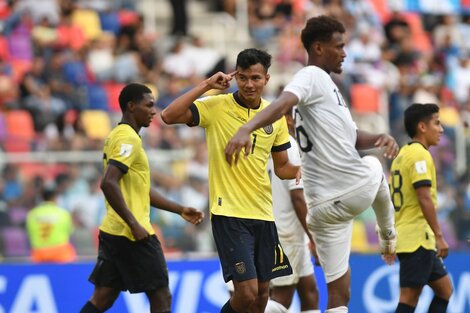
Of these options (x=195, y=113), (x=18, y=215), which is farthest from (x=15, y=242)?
(x=195, y=113)

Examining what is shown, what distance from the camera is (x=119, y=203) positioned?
9852mm

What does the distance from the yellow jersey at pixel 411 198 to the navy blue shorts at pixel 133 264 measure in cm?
249

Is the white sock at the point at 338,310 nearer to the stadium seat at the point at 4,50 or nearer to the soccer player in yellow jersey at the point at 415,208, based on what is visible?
the soccer player in yellow jersey at the point at 415,208

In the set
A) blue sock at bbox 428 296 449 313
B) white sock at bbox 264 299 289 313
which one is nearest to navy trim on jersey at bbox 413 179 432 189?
blue sock at bbox 428 296 449 313

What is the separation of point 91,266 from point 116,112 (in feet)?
18.4

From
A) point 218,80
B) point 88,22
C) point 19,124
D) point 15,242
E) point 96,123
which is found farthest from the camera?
point 88,22

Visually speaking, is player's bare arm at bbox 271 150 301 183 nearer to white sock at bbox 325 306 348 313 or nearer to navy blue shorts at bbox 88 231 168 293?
white sock at bbox 325 306 348 313

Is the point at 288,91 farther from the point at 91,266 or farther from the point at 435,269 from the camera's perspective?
the point at 91,266

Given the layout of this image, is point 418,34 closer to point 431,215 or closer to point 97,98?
point 97,98

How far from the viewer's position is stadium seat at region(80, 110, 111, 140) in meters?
17.8

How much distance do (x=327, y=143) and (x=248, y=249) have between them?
1086mm

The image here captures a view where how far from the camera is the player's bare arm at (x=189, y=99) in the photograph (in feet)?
29.7

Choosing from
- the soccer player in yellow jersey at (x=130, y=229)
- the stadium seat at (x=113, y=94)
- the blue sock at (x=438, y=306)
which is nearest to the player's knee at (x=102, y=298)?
the soccer player in yellow jersey at (x=130, y=229)

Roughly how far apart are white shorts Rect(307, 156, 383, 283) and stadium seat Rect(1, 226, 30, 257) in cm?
664
